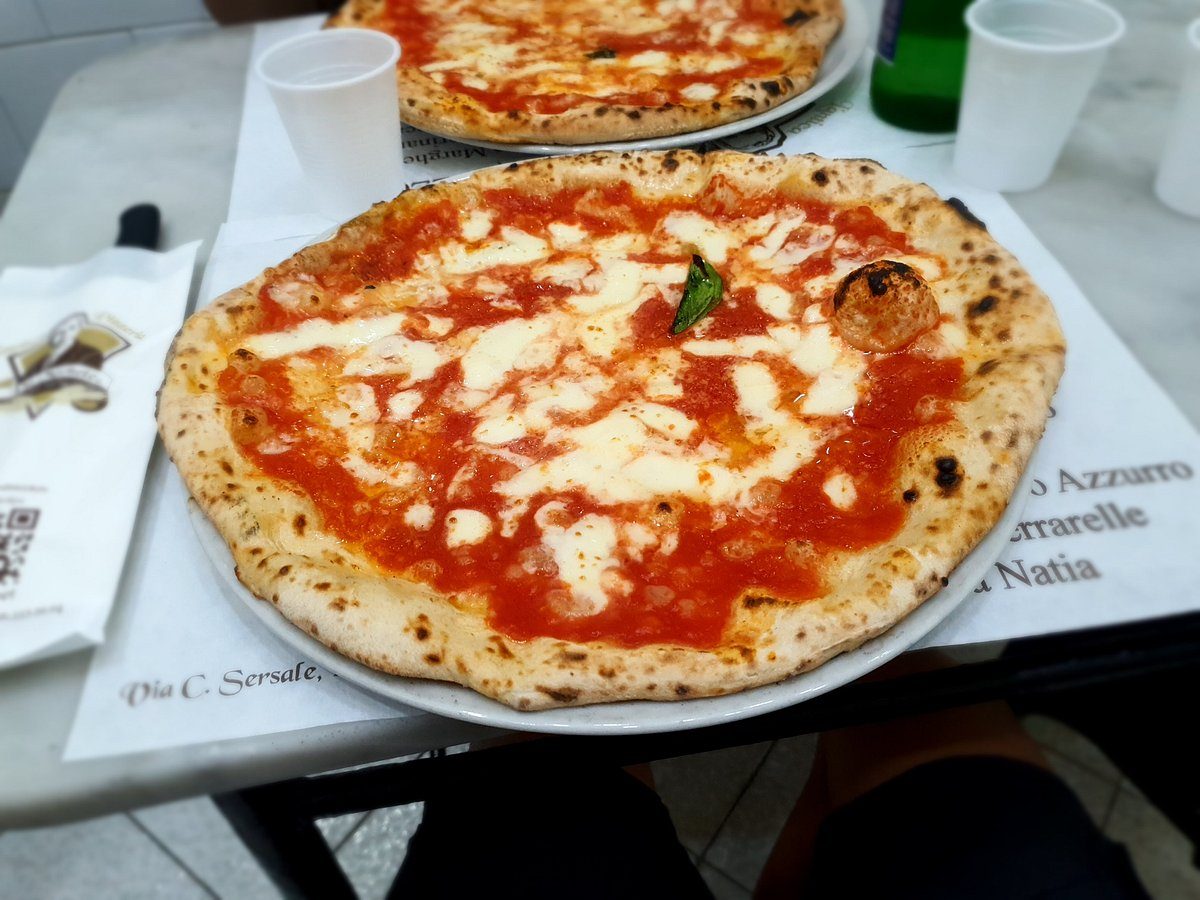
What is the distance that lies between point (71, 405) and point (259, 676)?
56 centimetres

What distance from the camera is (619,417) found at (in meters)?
1.15

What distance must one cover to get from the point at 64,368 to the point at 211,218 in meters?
0.52

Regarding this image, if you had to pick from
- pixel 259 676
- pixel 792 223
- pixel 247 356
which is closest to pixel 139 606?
pixel 259 676

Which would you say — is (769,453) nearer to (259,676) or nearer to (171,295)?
(259,676)

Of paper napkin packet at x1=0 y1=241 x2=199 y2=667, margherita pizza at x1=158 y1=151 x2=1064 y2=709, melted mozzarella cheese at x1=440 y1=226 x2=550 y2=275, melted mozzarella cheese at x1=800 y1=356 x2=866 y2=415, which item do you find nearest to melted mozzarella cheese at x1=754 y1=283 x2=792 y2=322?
margherita pizza at x1=158 y1=151 x2=1064 y2=709

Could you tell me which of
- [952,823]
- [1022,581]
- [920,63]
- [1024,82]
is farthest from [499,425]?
[920,63]

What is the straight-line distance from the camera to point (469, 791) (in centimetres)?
93

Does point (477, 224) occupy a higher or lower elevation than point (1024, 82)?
lower

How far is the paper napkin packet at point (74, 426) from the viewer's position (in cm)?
96

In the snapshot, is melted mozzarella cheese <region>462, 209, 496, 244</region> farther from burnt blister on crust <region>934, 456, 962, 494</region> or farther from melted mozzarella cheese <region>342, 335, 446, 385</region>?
burnt blister on crust <region>934, 456, 962, 494</region>

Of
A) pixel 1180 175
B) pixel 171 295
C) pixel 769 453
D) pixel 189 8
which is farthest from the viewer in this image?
pixel 189 8

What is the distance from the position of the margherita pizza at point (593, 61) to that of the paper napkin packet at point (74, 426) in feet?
2.15

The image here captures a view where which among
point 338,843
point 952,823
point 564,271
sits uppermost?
point 564,271

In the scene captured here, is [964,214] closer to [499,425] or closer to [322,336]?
[499,425]
